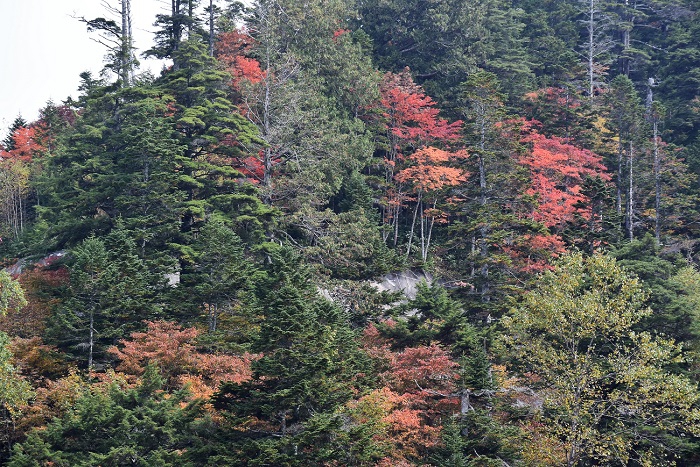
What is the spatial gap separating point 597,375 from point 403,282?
16233 mm

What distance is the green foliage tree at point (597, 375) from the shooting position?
19.3 m

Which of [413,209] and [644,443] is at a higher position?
[413,209]

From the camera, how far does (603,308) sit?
20.1m

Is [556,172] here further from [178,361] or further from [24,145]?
[24,145]

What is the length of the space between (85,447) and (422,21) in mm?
37788

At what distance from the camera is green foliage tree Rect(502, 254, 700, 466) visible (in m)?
19.3

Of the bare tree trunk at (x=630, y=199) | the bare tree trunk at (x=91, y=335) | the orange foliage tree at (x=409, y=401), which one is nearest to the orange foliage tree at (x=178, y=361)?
the bare tree trunk at (x=91, y=335)

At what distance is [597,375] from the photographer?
63.6ft

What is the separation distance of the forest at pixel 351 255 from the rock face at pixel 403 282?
26.5 inches

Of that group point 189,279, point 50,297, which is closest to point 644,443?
point 189,279

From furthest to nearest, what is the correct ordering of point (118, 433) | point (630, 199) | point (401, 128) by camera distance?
point (401, 128), point (630, 199), point (118, 433)

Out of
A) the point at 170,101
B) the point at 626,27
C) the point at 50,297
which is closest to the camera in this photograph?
the point at 50,297

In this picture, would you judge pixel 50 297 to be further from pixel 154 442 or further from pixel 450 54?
pixel 450 54

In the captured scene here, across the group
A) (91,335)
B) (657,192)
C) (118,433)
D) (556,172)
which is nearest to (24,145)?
(91,335)
